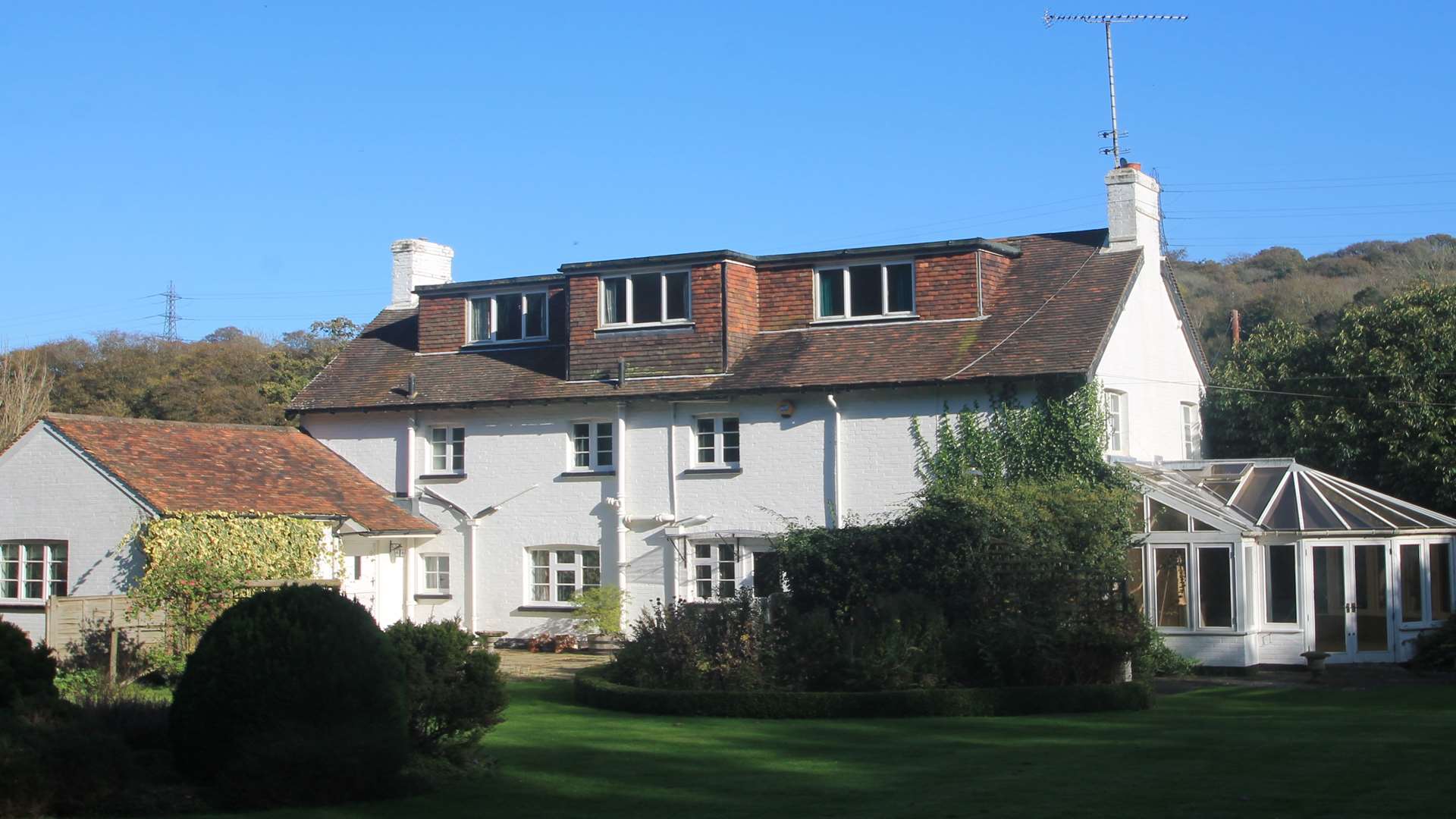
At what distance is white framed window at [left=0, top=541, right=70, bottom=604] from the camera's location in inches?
1069

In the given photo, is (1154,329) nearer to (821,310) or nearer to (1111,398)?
(1111,398)

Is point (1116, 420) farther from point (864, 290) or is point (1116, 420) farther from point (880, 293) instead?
point (864, 290)

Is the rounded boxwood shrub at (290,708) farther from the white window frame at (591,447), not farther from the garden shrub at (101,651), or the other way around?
the white window frame at (591,447)

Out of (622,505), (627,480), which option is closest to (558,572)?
(622,505)

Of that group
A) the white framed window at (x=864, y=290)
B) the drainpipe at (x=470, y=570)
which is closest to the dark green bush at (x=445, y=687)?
the white framed window at (x=864, y=290)

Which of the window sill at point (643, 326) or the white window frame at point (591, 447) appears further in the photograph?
the white window frame at point (591, 447)

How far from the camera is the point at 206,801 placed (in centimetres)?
1205

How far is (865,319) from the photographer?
29.7 metres

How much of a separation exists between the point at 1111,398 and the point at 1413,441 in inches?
250

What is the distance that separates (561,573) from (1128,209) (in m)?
13.7

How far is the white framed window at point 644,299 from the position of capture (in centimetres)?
3053

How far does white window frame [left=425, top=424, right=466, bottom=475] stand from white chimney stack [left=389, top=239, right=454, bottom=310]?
221 inches

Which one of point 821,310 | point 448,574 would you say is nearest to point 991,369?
point 821,310

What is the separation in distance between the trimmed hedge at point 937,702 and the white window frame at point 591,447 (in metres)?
12.0
